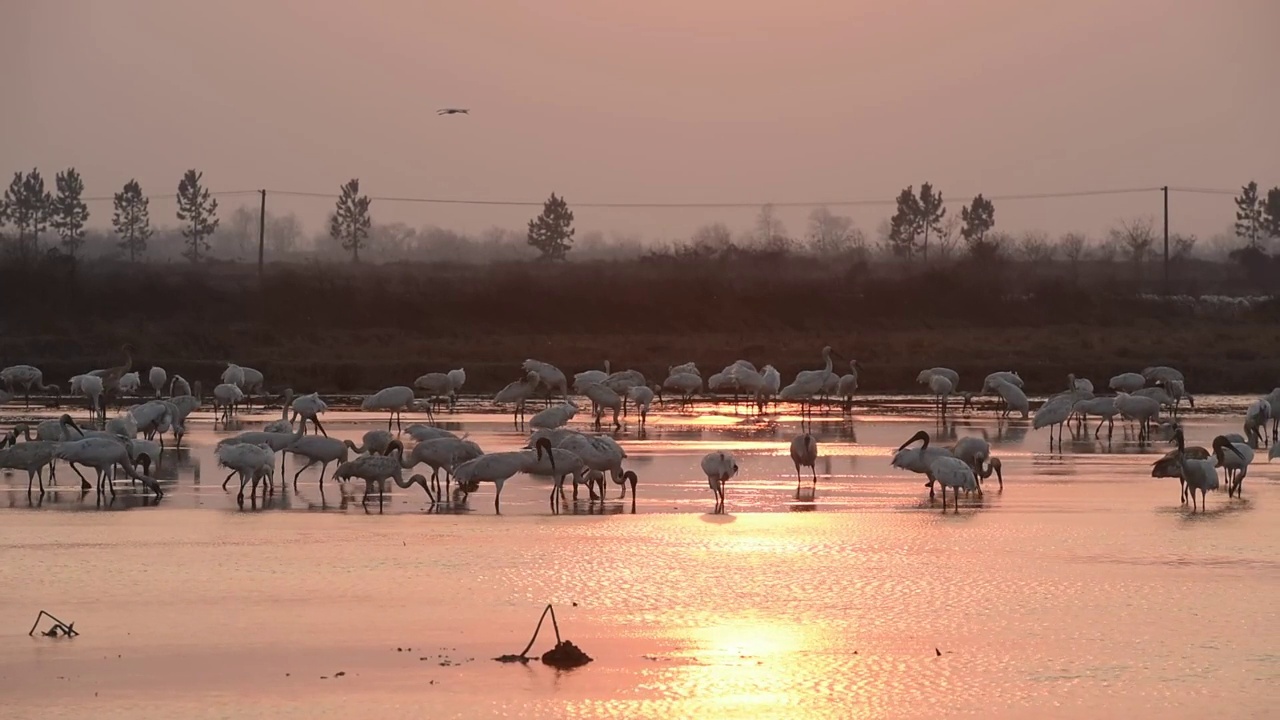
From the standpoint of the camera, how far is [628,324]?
62.3m

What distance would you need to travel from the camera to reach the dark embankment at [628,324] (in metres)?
47.1

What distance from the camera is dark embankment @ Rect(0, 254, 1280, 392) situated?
155 ft

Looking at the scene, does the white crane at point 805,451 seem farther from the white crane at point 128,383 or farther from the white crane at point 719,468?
the white crane at point 128,383

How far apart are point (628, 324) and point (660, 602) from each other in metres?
49.8

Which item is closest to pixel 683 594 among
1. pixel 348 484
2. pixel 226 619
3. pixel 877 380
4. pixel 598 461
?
pixel 226 619

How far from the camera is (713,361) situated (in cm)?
5053

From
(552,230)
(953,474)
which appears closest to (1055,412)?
(953,474)

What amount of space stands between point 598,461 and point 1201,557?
23.2 ft

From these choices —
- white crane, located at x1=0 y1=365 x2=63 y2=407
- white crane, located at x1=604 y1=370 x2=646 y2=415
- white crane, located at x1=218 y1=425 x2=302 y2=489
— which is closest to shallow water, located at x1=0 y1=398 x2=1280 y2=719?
white crane, located at x1=218 y1=425 x2=302 y2=489

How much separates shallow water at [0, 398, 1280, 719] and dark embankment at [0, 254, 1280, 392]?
2613 centimetres

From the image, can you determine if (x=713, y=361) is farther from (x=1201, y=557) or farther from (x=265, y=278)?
(x=1201, y=557)

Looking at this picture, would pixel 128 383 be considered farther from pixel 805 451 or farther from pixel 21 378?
pixel 805 451

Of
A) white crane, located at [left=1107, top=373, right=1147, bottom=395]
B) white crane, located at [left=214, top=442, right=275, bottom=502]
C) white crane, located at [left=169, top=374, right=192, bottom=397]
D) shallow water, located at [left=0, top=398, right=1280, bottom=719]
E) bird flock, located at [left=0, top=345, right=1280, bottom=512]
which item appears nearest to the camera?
shallow water, located at [left=0, top=398, right=1280, bottom=719]

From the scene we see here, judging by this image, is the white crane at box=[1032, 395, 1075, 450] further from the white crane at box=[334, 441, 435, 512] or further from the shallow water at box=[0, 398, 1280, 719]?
the white crane at box=[334, 441, 435, 512]
